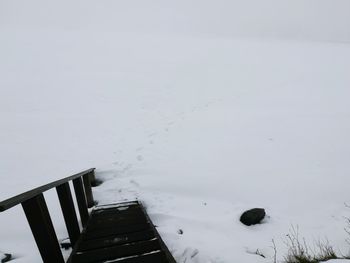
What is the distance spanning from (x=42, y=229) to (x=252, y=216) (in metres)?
3.78

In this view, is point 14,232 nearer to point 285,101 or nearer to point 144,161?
point 144,161

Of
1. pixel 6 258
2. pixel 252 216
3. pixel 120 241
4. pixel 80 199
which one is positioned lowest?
pixel 252 216

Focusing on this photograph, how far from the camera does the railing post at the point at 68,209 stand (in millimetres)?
3010

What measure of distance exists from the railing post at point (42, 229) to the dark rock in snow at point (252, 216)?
3.51 m

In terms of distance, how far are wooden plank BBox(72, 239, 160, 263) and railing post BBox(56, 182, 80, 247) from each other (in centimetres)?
69

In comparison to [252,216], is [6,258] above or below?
above

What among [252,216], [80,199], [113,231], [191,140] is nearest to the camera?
[113,231]

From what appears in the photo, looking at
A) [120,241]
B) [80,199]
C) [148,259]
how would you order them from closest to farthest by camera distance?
[148,259] → [120,241] → [80,199]

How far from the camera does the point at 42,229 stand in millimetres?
2080

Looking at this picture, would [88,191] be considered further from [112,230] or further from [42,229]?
[42,229]

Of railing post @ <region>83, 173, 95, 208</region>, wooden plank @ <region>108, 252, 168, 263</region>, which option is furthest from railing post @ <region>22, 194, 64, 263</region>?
railing post @ <region>83, 173, 95, 208</region>

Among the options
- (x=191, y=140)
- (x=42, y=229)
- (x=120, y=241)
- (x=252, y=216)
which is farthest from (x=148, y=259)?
(x=191, y=140)

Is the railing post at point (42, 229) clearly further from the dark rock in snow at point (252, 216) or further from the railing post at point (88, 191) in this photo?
the dark rock in snow at point (252, 216)

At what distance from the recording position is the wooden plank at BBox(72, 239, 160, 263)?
2.46 meters
